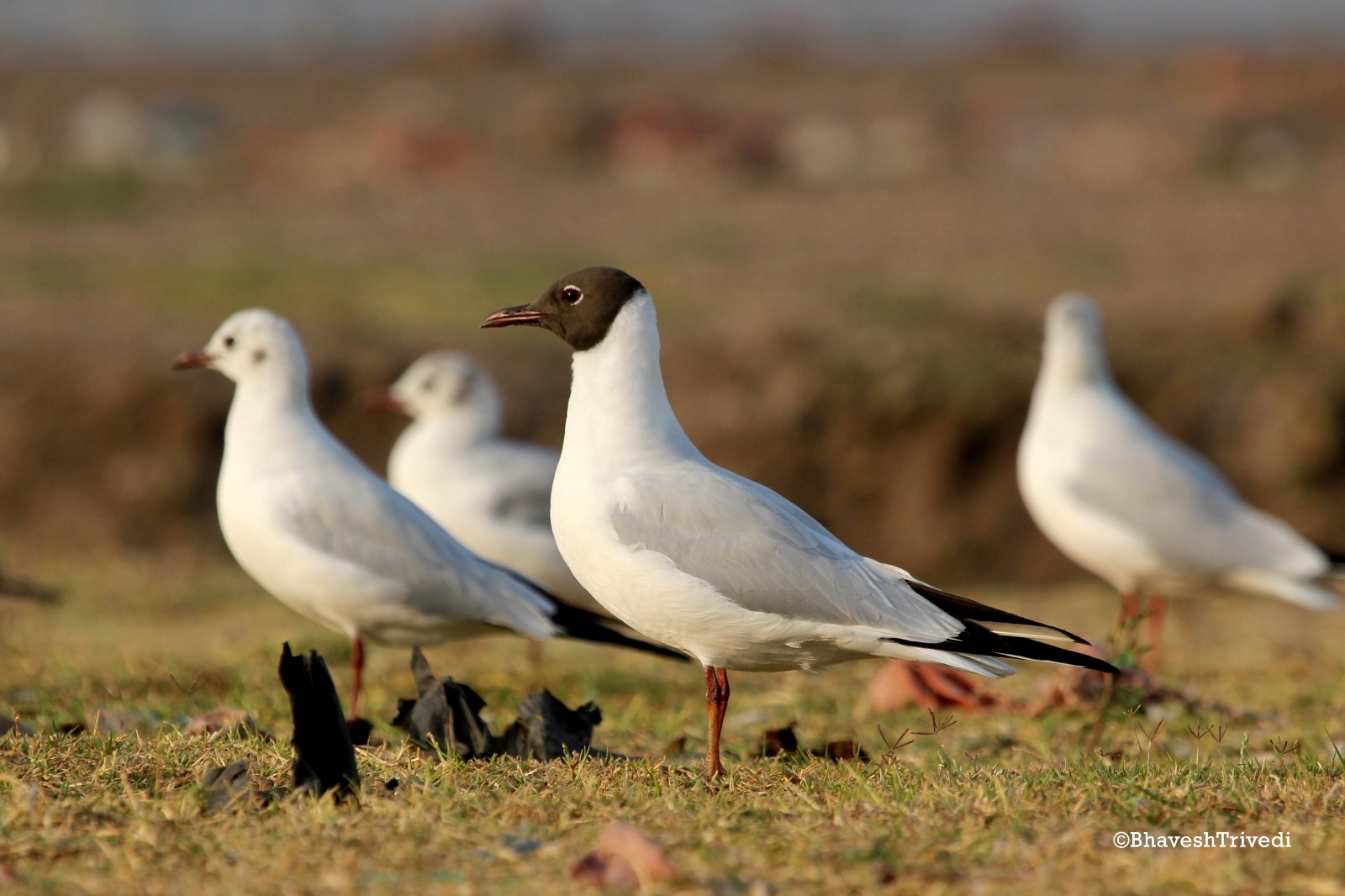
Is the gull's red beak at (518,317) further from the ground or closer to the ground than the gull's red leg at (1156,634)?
further from the ground

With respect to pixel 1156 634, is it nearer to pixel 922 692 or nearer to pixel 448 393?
pixel 922 692

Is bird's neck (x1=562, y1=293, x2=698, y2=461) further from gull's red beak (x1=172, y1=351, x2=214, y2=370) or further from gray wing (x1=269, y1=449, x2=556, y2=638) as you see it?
gull's red beak (x1=172, y1=351, x2=214, y2=370)

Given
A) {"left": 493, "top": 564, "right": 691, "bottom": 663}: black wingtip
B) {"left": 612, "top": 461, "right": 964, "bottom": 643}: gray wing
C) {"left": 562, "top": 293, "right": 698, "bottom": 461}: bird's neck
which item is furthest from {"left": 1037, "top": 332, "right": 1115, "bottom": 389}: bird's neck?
{"left": 612, "top": 461, "right": 964, "bottom": 643}: gray wing

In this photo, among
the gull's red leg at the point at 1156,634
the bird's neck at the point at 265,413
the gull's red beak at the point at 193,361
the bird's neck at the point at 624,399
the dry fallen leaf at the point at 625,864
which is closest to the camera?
the dry fallen leaf at the point at 625,864

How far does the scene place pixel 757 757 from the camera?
4.31 m

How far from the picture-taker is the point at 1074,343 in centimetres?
822

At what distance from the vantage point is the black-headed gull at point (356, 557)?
17.9ft

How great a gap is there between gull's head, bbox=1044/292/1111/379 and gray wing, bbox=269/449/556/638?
3.68m

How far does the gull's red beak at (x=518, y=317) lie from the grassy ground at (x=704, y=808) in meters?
1.22

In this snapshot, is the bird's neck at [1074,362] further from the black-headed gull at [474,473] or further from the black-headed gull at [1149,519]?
the black-headed gull at [474,473]

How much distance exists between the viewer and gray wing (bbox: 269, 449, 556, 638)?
5.47m

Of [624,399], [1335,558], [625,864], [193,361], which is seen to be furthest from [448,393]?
[625,864]

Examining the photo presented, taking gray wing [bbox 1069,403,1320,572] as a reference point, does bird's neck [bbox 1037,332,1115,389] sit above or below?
above

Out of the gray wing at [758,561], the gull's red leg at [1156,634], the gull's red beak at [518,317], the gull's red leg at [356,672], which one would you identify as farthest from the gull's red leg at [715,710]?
the gull's red leg at [1156,634]
